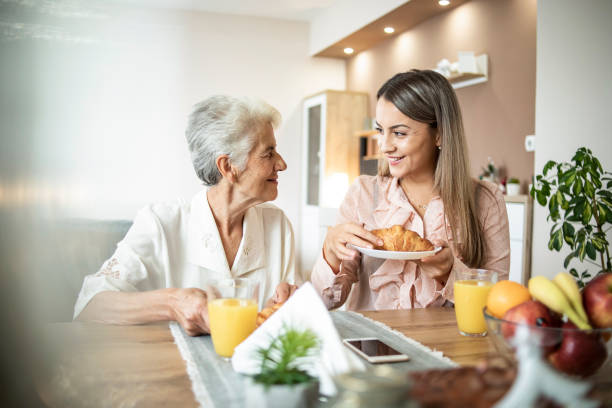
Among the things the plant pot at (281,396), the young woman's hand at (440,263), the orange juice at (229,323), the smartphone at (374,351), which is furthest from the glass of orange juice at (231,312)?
the young woman's hand at (440,263)

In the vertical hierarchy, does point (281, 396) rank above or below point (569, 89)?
below

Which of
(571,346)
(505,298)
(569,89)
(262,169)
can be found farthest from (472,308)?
(569,89)

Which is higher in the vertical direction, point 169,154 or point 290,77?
point 290,77

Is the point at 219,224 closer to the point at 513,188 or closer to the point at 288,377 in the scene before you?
the point at 288,377

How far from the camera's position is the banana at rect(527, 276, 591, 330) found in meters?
0.71

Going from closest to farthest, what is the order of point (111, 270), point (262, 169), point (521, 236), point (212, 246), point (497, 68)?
1. point (111, 270)
2. point (212, 246)
3. point (262, 169)
4. point (521, 236)
5. point (497, 68)

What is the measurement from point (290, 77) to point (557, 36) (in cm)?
396

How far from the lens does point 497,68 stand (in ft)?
11.7

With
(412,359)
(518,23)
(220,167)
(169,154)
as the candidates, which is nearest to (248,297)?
(412,359)

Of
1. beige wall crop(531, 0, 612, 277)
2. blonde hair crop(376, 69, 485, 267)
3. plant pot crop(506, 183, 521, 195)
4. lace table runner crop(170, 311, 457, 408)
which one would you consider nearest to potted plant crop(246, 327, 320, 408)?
lace table runner crop(170, 311, 457, 408)

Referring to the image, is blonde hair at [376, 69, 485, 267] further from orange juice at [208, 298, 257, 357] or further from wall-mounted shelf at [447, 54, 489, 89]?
wall-mounted shelf at [447, 54, 489, 89]

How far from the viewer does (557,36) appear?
246cm

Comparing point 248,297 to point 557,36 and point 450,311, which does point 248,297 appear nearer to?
point 450,311

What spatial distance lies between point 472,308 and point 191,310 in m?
0.58
